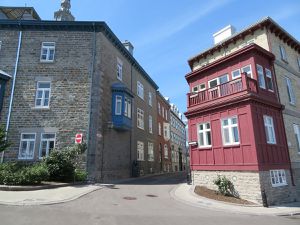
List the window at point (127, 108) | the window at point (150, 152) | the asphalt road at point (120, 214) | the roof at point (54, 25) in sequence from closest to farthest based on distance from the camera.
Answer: the asphalt road at point (120, 214)
the roof at point (54, 25)
the window at point (127, 108)
the window at point (150, 152)

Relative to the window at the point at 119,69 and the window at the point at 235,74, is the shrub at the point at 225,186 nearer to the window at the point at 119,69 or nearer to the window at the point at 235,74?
the window at the point at 235,74

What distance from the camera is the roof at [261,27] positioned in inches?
693

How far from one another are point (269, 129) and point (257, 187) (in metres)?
4.17

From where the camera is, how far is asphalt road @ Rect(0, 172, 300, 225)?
763 centimetres

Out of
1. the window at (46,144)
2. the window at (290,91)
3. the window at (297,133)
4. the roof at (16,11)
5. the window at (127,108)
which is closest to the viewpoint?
the window at (46,144)

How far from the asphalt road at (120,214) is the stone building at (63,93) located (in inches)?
276

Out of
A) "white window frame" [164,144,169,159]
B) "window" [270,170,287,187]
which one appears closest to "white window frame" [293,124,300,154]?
"window" [270,170,287,187]

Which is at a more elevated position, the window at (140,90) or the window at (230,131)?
the window at (140,90)

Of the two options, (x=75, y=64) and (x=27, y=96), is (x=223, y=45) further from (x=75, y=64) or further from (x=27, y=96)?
(x=27, y=96)

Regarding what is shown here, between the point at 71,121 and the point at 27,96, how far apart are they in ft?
12.7

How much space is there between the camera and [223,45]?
20.3 meters

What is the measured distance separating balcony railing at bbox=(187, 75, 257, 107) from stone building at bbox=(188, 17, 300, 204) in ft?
3.74

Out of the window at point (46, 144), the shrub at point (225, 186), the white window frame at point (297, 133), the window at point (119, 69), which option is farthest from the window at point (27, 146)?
the white window frame at point (297, 133)

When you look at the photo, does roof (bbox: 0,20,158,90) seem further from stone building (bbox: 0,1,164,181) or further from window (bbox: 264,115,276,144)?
window (bbox: 264,115,276,144)
